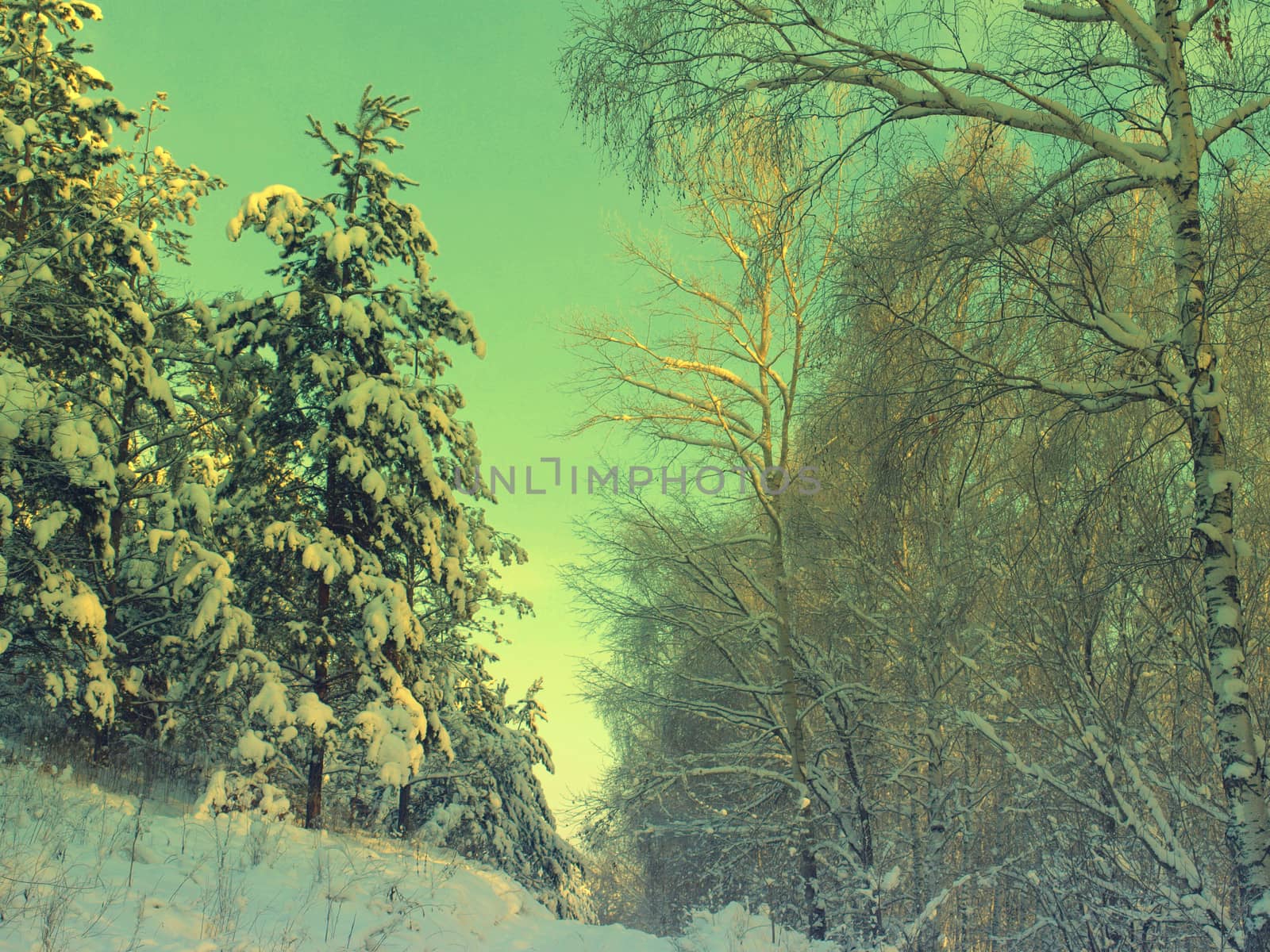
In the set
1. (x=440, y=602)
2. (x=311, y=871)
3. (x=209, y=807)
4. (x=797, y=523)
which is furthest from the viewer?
(x=440, y=602)

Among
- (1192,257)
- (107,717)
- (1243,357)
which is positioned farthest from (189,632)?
(1243,357)

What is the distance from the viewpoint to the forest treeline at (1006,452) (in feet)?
18.5

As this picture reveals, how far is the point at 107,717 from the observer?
35.6ft

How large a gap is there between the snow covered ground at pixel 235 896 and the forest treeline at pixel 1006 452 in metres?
2.69

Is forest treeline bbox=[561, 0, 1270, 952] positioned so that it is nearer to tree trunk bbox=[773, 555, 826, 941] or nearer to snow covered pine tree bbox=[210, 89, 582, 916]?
tree trunk bbox=[773, 555, 826, 941]

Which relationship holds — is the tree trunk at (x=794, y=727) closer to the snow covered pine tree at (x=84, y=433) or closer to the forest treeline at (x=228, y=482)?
the forest treeline at (x=228, y=482)

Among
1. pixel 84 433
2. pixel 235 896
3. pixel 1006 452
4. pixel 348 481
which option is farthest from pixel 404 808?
pixel 1006 452

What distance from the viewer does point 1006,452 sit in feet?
32.6

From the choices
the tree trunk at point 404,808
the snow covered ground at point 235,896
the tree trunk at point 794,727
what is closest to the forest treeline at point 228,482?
the tree trunk at point 404,808

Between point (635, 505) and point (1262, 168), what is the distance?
7.95 meters

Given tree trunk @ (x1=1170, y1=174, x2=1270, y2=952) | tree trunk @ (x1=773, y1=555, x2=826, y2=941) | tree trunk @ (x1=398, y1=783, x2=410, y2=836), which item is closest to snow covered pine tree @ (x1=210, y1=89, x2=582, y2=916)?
tree trunk @ (x1=398, y1=783, x2=410, y2=836)

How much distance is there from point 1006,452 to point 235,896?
27.6ft

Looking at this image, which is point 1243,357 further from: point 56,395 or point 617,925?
point 56,395

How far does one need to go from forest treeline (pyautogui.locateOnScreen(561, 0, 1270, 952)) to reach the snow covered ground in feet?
8.82
